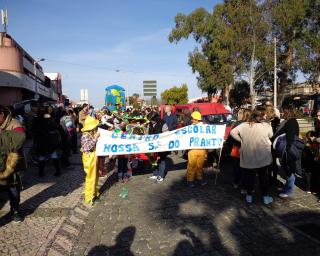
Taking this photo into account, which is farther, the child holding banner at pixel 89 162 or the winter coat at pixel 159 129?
the winter coat at pixel 159 129

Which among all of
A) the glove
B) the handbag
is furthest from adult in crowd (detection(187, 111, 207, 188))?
the glove

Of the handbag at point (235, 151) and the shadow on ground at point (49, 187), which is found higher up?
the handbag at point (235, 151)

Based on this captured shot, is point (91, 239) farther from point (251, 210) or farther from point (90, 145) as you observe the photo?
point (251, 210)

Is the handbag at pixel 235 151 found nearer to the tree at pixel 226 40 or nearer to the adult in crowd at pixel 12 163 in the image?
the adult in crowd at pixel 12 163

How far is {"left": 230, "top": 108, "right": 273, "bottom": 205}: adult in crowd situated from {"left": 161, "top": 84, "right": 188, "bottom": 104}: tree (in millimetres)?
59442

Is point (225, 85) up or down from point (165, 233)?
up

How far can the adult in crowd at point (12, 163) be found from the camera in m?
5.31

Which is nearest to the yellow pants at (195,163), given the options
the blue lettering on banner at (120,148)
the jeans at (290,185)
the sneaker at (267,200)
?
the blue lettering on banner at (120,148)

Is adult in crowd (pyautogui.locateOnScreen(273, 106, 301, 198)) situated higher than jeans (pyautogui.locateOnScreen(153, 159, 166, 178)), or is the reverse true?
adult in crowd (pyautogui.locateOnScreen(273, 106, 301, 198))

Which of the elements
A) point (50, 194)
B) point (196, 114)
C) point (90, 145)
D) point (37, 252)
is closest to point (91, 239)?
point (37, 252)

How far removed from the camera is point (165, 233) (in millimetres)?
5254

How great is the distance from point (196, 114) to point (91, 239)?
398cm

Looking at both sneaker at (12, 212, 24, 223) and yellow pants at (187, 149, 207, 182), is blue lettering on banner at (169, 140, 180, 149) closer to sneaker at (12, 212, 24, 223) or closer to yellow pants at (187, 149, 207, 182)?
yellow pants at (187, 149, 207, 182)

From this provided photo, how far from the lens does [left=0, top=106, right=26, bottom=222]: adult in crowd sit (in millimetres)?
5312
